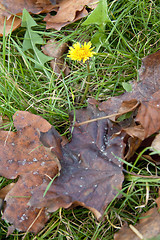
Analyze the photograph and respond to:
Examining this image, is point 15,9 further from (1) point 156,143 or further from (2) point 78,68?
(1) point 156,143

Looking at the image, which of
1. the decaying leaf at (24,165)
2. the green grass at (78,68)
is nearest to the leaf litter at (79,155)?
the decaying leaf at (24,165)

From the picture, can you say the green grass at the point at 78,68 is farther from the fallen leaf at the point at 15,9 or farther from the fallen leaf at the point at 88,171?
the fallen leaf at the point at 88,171

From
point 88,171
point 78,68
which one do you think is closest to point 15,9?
point 78,68

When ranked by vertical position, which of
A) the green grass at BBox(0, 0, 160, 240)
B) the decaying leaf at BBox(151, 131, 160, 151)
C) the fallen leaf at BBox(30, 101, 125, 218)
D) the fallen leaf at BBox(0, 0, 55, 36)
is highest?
the fallen leaf at BBox(0, 0, 55, 36)

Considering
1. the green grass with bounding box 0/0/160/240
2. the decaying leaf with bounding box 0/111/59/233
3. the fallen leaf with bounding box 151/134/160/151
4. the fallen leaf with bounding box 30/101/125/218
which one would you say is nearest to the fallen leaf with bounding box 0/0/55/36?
the green grass with bounding box 0/0/160/240

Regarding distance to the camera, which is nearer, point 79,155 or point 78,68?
point 79,155

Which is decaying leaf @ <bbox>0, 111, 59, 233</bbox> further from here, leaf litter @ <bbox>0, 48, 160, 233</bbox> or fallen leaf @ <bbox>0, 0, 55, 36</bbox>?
fallen leaf @ <bbox>0, 0, 55, 36</bbox>

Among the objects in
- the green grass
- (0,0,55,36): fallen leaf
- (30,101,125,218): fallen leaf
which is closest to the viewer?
(30,101,125,218): fallen leaf

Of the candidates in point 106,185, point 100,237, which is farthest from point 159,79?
point 100,237
